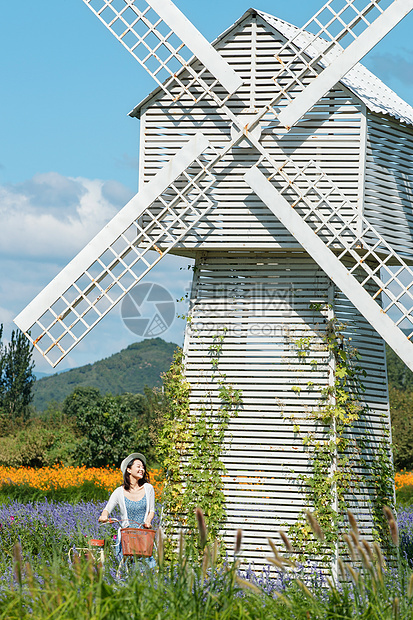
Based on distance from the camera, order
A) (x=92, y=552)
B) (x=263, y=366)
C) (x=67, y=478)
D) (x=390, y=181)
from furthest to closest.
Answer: (x=67, y=478) → (x=390, y=181) → (x=263, y=366) → (x=92, y=552)

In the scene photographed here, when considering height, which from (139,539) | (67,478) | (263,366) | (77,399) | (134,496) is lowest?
(139,539)

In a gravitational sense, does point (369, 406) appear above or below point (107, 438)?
below

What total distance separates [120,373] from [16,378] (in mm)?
49827

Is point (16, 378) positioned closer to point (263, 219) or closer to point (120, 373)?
point (263, 219)

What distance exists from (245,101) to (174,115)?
0.95 metres

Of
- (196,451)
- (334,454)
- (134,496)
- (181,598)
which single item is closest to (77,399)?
(196,451)

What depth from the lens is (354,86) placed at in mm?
9867

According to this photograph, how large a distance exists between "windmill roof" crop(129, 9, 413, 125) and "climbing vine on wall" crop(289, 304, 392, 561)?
2.82m

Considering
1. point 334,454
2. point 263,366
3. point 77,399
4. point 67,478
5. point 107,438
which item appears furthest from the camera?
point 77,399

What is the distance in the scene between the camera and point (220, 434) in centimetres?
928

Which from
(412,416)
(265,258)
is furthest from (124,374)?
(265,258)

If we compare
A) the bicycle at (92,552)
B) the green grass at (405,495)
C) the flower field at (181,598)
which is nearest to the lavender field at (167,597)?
the flower field at (181,598)

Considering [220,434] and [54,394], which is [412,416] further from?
[54,394]

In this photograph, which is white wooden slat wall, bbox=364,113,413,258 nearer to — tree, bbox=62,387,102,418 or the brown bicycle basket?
the brown bicycle basket
